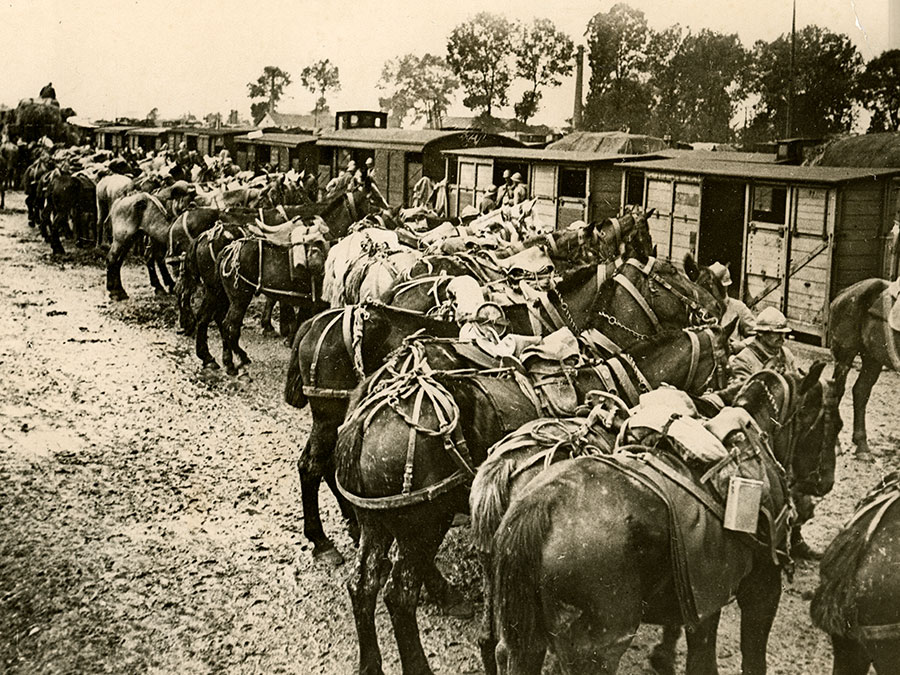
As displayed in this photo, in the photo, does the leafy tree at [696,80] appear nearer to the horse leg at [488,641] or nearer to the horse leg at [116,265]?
the horse leg at [116,265]

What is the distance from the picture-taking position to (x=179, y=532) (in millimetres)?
6688

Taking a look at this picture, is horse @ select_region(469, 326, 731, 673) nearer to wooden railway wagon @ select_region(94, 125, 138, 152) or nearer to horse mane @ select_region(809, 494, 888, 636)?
horse mane @ select_region(809, 494, 888, 636)

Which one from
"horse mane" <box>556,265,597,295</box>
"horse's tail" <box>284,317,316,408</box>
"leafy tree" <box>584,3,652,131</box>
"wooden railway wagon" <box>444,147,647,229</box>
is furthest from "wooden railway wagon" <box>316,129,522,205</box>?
"horse's tail" <box>284,317,316,408</box>

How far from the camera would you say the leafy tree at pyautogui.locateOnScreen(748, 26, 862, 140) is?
12.2 m

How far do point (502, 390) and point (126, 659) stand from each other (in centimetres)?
275

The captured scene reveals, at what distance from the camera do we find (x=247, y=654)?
5078mm

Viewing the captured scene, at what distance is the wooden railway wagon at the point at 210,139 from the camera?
3056 cm

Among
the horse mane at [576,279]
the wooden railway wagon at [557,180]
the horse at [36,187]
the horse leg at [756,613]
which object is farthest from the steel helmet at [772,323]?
the horse at [36,187]

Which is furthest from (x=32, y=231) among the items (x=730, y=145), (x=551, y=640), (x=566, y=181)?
(x=551, y=640)

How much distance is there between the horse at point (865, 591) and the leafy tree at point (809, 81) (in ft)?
27.2

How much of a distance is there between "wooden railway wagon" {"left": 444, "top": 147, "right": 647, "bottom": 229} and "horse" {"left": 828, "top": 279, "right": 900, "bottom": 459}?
7.79m

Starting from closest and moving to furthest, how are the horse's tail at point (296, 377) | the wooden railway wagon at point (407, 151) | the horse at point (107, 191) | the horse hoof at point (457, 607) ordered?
the horse hoof at point (457, 607), the horse's tail at point (296, 377), the horse at point (107, 191), the wooden railway wagon at point (407, 151)

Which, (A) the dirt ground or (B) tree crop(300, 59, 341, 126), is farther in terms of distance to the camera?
(B) tree crop(300, 59, 341, 126)

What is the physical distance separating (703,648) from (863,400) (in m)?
5.17
